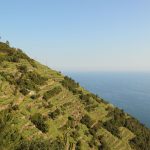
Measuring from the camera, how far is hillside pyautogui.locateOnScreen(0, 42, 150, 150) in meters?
56.1

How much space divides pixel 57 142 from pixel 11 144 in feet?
124

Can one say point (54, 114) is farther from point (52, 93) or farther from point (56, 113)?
point (52, 93)

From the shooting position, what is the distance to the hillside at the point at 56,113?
5609cm

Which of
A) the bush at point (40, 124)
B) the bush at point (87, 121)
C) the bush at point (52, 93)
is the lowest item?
the bush at point (87, 121)

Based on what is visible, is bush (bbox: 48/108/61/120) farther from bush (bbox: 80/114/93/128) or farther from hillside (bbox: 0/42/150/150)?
bush (bbox: 80/114/93/128)

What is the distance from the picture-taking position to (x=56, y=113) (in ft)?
210

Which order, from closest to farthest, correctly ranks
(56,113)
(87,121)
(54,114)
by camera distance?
(54,114) → (56,113) → (87,121)

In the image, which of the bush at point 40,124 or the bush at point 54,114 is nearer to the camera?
the bush at point 40,124

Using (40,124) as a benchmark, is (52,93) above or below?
above

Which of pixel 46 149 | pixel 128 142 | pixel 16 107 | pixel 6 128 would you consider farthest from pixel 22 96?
pixel 6 128

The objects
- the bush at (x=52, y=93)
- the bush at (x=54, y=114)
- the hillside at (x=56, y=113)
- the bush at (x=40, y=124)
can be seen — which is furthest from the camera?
the bush at (x=52, y=93)

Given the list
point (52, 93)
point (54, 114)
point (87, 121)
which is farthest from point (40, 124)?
point (87, 121)

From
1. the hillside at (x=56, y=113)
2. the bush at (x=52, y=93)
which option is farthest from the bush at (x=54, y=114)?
the bush at (x=52, y=93)

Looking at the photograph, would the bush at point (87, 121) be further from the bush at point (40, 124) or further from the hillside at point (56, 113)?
the bush at point (40, 124)
